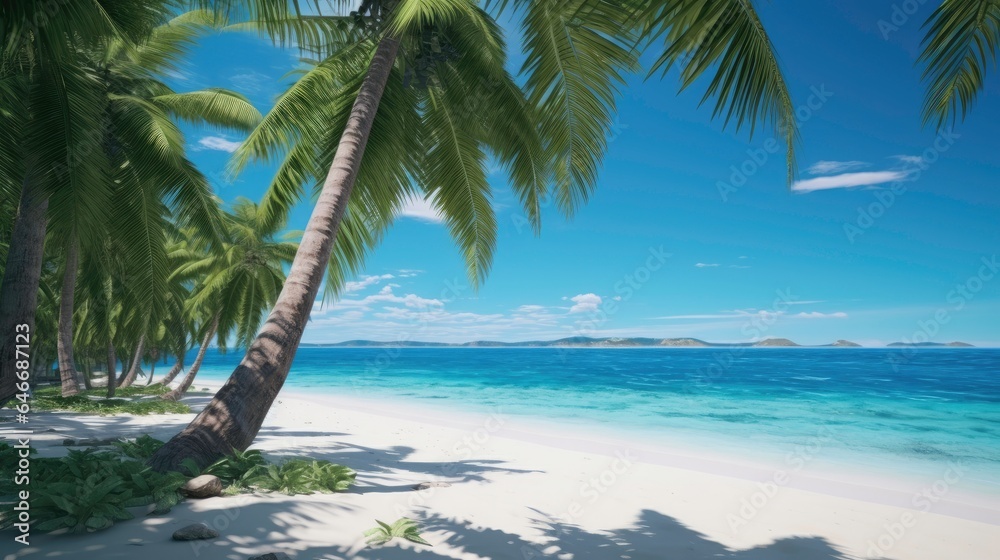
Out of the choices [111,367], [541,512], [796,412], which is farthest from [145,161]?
[796,412]

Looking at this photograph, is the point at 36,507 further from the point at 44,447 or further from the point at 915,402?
the point at 915,402

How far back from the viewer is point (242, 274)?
16.7 m

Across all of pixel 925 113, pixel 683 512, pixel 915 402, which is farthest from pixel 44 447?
pixel 915 402

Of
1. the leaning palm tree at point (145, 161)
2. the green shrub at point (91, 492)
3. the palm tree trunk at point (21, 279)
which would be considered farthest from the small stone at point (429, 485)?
the leaning palm tree at point (145, 161)

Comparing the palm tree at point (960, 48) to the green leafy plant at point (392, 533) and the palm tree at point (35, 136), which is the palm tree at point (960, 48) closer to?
the green leafy plant at point (392, 533)

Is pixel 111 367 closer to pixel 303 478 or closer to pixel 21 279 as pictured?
pixel 21 279

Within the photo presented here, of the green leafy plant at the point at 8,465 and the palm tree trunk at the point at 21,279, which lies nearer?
the green leafy plant at the point at 8,465

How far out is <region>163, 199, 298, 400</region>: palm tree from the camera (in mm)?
16469

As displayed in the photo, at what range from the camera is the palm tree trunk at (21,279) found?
17.7 ft

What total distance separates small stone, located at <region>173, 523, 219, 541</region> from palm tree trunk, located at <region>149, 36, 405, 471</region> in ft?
3.97

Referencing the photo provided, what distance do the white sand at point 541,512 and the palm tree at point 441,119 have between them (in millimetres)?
1277

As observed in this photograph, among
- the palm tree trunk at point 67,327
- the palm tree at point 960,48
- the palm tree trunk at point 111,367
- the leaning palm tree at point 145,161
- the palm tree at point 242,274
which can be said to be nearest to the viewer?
the palm tree at point 960,48

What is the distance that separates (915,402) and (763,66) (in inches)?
1020

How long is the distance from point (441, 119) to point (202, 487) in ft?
17.2
